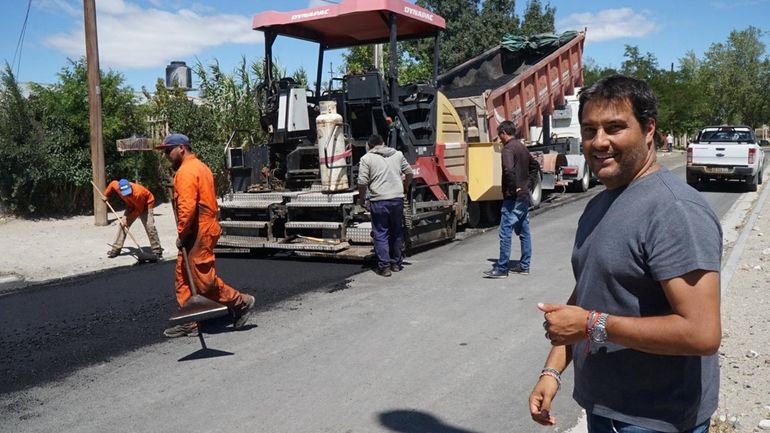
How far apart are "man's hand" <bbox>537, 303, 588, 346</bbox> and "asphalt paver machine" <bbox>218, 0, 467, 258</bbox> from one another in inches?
256

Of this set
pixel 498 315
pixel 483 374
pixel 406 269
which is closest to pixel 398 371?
pixel 483 374

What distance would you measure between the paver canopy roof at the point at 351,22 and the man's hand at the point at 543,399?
7.41m

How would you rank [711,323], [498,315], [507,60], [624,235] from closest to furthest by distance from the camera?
[711,323] < [624,235] < [498,315] < [507,60]

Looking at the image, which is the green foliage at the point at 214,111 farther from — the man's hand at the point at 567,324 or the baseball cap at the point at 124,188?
the man's hand at the point at 567,324

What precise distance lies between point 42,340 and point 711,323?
5.61 metres

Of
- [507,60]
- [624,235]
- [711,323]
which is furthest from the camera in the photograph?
[507,60]

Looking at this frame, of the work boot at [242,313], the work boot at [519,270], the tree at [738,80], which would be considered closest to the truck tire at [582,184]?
the work boot at [519,270]

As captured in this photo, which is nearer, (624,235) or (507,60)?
(624,235)

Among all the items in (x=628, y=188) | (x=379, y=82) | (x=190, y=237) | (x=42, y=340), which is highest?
(x=379, y=82)

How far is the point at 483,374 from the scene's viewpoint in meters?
4.59

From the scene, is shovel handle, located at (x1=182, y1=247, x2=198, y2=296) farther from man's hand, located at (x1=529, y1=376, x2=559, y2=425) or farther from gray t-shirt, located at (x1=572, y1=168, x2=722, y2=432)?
gray t-shirt, located at (x1=572, y1=168, x2=722, y2=432)

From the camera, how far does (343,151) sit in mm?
8875

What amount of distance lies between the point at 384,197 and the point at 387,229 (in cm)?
40

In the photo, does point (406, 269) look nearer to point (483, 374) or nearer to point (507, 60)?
point (483, 374)
